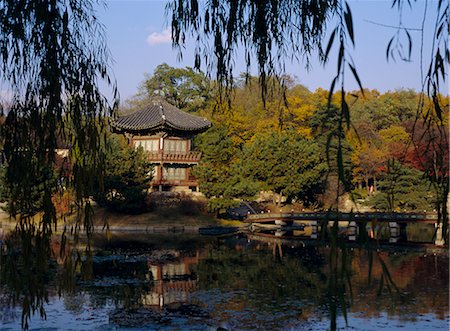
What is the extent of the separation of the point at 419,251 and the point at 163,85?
34205 millimetres

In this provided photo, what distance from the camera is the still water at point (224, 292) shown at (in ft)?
34.0

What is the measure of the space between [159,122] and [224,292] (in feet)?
79.6

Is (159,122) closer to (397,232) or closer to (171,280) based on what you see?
(397,232)

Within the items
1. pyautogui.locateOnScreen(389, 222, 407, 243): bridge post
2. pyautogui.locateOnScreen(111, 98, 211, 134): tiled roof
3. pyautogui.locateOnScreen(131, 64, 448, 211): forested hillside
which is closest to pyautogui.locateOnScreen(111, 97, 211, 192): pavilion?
pyautogui.locateOnScreen(111, 98, 211, 134): tiled roof

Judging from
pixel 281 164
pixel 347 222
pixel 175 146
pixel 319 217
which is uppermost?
pixel 175 146

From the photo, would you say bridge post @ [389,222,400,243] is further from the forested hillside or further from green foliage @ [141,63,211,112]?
green foliage @ [141,63,211,112]

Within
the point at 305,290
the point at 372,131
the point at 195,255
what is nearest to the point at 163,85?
the point at 372,131

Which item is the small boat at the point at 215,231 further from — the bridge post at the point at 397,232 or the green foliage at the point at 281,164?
the bridge post at the point at 397,232

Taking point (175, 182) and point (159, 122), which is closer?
point (159, 122)

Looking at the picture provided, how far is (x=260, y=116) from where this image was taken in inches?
1805

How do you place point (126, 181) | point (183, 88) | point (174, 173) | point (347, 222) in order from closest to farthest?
1. point (347, 222)
2. point (126, 181)
3. point (174, 173)
4. point (183, 88)

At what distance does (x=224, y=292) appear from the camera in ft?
45.9

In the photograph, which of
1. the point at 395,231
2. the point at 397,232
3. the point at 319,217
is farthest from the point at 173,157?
the point at 395,231

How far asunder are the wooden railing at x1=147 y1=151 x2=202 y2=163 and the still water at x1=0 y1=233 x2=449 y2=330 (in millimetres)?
15379
